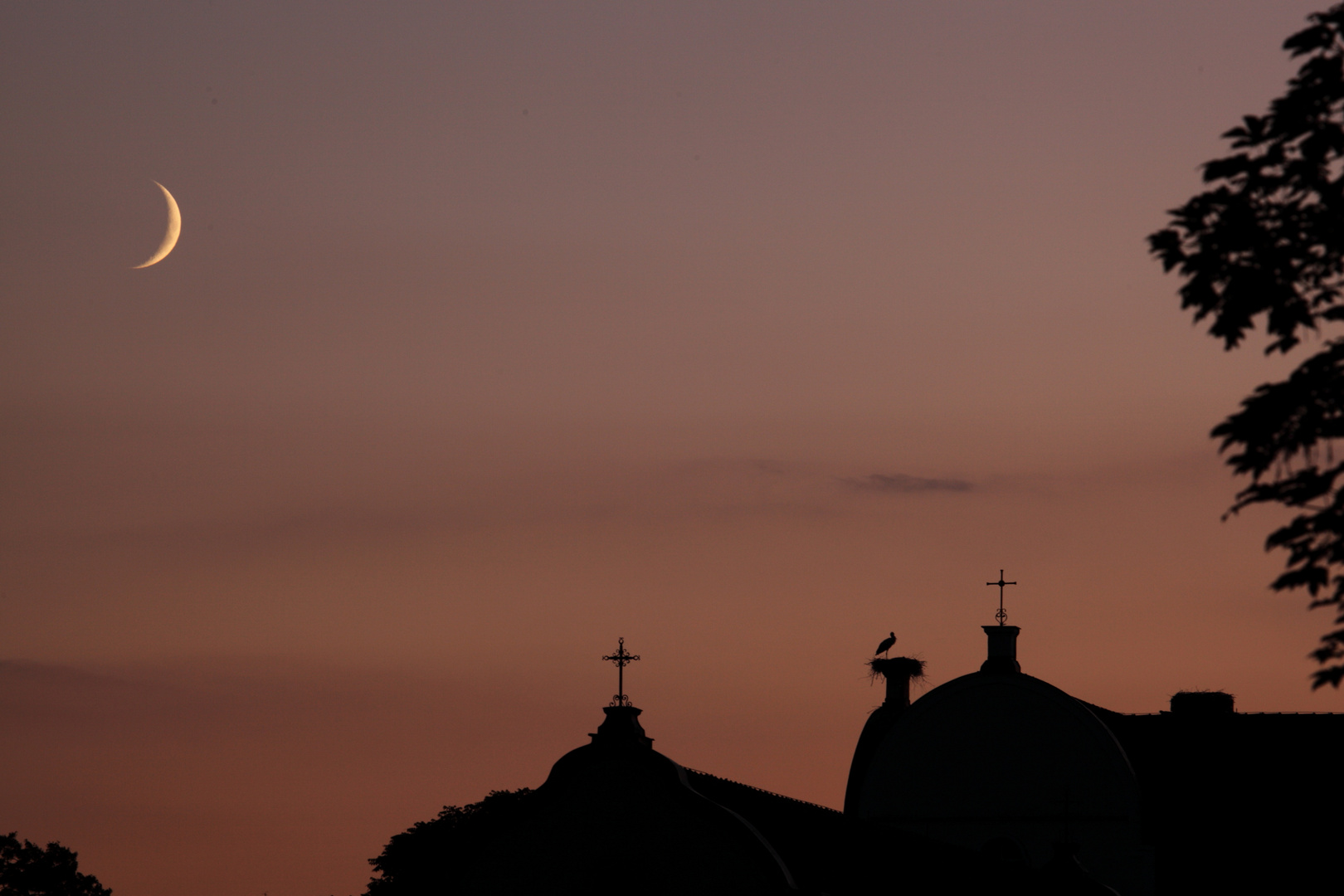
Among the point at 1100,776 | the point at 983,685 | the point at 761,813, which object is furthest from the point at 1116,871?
the point at 761,813

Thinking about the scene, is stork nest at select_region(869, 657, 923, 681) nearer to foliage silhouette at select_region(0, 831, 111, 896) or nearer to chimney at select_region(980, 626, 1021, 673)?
chimney at select_region(980, 626, 1021, 673)

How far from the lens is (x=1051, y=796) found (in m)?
46.7

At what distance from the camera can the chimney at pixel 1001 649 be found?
48750mm

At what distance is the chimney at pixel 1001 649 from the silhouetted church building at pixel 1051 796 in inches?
1.6

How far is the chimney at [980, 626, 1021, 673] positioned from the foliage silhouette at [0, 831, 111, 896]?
45.6 m

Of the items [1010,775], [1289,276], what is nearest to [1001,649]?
[1010,775]

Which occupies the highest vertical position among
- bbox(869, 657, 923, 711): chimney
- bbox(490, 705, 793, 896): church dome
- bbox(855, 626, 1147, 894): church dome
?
bbox(869, 657, 923, 711): chimney

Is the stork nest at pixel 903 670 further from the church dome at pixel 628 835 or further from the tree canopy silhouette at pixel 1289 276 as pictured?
the tree canopy silhouette at pixel 1289 276

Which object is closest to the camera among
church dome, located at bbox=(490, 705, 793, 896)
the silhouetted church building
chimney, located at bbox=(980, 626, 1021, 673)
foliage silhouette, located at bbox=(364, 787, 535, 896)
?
church dome, located at bbox=(490, 705, 793, 896)

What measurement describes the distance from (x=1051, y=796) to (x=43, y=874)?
48.7m

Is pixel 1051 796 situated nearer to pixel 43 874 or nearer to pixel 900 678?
pixel 900 678

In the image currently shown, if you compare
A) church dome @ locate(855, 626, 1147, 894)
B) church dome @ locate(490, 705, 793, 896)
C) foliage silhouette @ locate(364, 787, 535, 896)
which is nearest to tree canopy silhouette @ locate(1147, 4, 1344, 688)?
church dome @ locate(490, 705, 793, 896)

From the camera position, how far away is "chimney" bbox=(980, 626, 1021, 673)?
4875 centimetres

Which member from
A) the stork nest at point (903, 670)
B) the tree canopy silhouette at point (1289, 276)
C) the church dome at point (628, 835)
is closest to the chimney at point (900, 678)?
the stork nest at point (903, 670)
